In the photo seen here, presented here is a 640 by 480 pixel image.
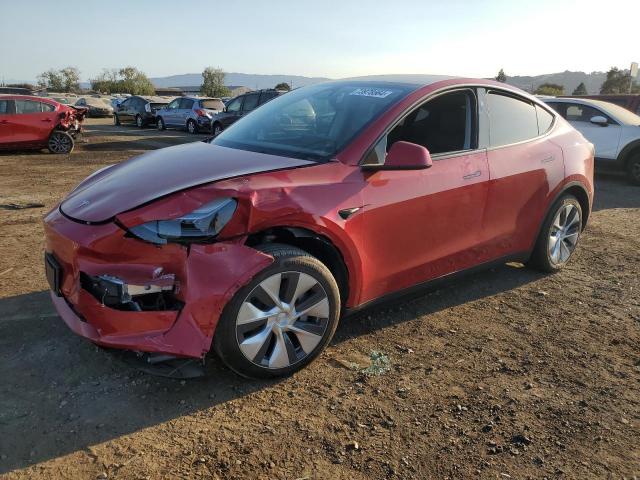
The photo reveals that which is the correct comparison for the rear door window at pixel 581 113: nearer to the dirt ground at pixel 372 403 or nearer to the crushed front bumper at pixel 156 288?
the dirt ground at pixel 372 403

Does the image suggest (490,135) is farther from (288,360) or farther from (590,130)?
(590,130)

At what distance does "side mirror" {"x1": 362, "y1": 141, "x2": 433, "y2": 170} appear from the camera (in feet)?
10.2

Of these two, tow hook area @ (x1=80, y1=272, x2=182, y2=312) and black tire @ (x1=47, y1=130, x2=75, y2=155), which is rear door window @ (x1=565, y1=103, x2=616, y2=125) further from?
black tire @ (x1=47, y1=130, x2=75, y2=155)

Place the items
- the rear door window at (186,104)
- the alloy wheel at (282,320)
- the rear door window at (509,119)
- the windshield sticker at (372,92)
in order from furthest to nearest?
1. the rear door window at (186,104)
2. the rear door window at (509,119)
3. the windshield sticker at (372,92)
4. the alloy wheel at (282,320)

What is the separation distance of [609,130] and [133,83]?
3038 inches

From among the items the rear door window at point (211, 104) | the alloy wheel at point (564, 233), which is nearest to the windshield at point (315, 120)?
the alloy wheel at point (564, 233)

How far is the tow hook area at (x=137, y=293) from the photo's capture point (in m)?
2.56

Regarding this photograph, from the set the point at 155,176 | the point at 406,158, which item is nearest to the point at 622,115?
the point at 406,158

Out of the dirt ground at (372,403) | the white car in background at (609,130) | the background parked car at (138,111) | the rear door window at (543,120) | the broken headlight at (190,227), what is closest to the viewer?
the dirt ground at (372,403)

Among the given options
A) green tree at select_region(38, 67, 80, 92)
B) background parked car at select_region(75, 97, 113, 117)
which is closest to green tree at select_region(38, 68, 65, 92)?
green tree at select_region(38, 67, 80, 92)

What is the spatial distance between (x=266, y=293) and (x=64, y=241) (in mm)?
1101

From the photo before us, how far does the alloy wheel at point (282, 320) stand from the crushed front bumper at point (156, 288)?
17 centimetres

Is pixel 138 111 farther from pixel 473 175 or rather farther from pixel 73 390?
pixel 73 390

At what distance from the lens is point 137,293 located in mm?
2566
